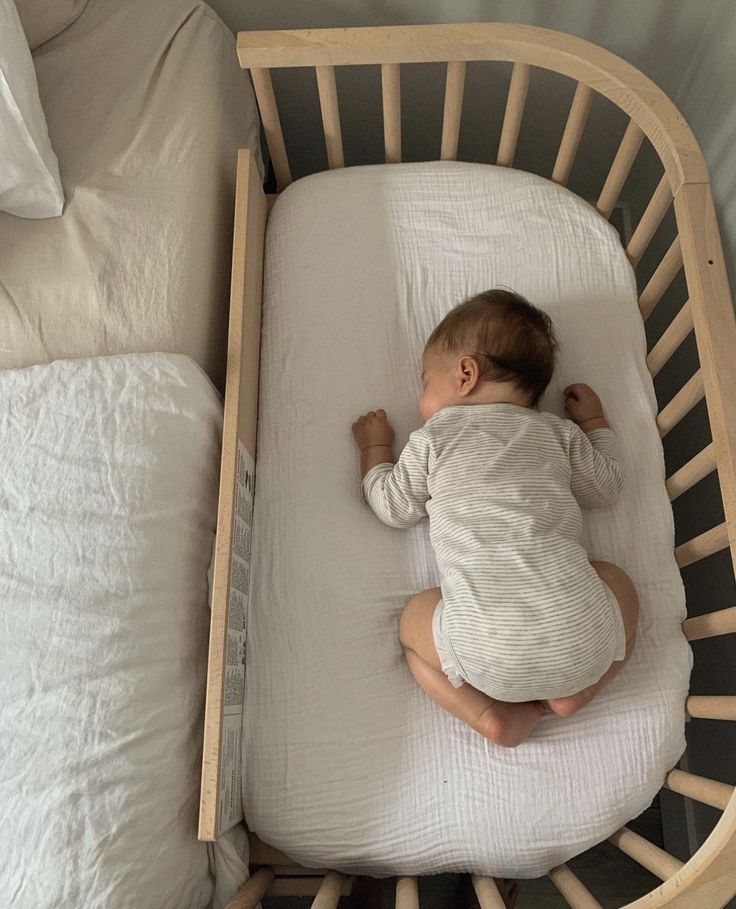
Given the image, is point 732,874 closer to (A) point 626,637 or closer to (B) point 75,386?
(A) point 626,637

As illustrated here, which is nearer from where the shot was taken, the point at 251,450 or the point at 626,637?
the point at 626,637

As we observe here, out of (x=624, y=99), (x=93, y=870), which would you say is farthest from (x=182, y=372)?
(x=624, y=99)

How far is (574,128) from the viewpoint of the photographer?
120 centimetres

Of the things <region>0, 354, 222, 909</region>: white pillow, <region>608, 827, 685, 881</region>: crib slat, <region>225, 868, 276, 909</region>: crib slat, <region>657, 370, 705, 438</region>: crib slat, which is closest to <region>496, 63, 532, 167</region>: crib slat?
<region>657, 370, 705, 438</region>: crib slat

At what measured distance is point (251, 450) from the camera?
1.12 m

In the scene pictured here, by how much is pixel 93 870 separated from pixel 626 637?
68cm

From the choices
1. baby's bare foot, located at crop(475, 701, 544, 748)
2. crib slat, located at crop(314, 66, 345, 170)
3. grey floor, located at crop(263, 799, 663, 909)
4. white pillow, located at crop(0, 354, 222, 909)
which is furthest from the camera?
grey floor, located at crop(263, 799, 663, 909)

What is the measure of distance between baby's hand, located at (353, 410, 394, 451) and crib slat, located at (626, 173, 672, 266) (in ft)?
1.70

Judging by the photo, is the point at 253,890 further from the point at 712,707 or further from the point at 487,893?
the point at 712,707

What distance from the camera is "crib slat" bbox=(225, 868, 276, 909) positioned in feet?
2.95

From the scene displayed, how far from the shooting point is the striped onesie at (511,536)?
2.92 ft

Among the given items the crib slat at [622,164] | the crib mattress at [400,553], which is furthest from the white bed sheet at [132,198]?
the crib slat at [622,164]

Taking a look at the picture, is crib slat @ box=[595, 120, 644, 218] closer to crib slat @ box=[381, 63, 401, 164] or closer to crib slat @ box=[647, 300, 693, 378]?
crib slat @ box=[647, 300, 693, 378]

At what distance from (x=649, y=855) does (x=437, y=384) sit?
2.16 ft
